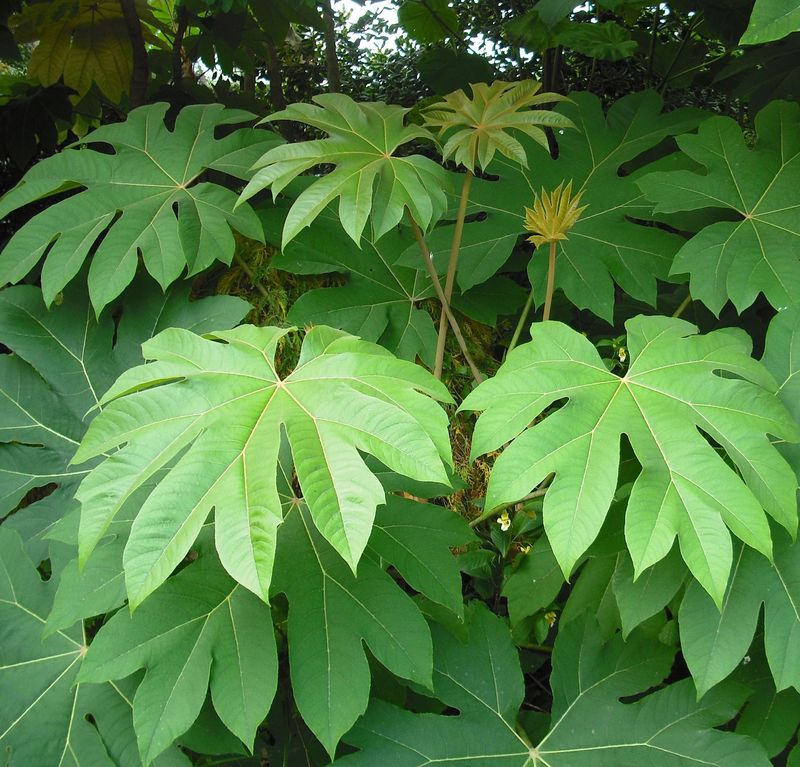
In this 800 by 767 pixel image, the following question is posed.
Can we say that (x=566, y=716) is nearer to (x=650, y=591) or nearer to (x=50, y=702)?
(x=650, y=591)

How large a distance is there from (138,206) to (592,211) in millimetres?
936

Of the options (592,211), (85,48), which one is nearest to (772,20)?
(592,211)

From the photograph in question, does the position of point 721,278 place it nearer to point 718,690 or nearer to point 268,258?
point 718,690

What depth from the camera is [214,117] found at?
1.59m

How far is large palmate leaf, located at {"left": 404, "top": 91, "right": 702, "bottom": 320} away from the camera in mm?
1529

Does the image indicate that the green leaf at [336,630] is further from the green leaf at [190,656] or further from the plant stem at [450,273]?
the plant stem at [450,273]

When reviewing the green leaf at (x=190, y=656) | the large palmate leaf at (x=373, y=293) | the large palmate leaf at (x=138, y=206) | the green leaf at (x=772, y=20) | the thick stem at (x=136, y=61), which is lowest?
the green leaf at (x=190, y=656)

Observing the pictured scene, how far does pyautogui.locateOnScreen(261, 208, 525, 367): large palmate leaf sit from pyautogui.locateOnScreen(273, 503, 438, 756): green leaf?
1.67ft

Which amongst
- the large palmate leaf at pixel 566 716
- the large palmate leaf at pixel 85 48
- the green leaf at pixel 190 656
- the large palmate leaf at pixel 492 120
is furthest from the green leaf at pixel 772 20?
the large palmate leaf at pixel 85 48

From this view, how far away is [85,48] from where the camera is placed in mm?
2258

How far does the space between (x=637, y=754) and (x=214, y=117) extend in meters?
1.42

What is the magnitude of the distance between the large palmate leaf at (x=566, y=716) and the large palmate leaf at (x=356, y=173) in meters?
0.68

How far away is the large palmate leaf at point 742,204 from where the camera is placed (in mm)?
1385

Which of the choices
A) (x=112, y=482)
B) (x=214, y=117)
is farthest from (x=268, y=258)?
Result: (x=112, y=482)
